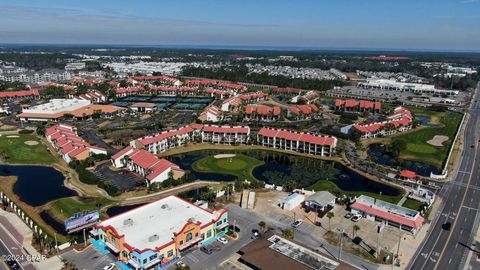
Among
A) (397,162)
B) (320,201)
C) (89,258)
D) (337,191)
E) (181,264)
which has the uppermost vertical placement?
(320,201)

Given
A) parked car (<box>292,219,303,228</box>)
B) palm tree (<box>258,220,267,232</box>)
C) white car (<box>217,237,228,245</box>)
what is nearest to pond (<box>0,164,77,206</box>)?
white car (<box>217,237,228,245</box>)

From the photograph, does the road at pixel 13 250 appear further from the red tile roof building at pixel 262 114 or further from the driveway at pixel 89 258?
the red tile roof building at pixel 262 114

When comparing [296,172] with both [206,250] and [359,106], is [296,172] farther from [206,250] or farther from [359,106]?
[359,106]

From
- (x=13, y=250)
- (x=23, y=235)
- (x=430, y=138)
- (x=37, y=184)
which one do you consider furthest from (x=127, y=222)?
(x=430, y=138)

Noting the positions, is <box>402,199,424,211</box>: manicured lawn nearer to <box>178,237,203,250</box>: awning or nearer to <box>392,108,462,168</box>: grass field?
<box>392,108,462,168</box>: grass field

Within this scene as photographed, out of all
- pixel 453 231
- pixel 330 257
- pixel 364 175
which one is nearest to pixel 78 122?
pixel 364 175

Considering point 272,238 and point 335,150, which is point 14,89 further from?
point 272,238

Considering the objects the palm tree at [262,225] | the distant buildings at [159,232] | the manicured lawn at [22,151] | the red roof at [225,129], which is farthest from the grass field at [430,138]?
the manicured lawn at [22,151]

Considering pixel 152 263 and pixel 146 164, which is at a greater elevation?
pixel 146 164
